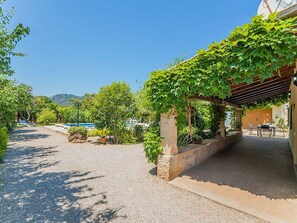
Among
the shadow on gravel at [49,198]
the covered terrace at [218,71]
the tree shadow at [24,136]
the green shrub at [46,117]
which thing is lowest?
the shadow on gravel at [49,198]

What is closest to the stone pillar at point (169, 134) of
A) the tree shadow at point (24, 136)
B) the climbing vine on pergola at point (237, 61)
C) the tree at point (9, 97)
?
the climbing vine on pergola at point (237, 61)

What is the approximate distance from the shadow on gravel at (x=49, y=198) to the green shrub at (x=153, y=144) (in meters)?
2.11

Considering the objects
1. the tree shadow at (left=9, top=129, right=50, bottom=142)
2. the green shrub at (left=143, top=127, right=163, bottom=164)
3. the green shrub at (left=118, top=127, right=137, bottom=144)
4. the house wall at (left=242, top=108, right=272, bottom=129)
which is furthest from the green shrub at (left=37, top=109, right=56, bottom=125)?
the house wall at (left=242, top=108, right=272, bottom=129)

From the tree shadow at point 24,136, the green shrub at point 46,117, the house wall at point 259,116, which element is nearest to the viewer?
the tree shadow at point 24,136

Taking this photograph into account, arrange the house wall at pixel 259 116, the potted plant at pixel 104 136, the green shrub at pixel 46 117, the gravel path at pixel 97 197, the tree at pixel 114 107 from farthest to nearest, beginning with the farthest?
the green shrub at pixel 46 117, the house wall at pixel 259 116, the potted plant at pixel 104 136, the tree at pixel 114 107, the gravel path at pixel 97 197

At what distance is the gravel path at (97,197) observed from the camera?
4.00 meters

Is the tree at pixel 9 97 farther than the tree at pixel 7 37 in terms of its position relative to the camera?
Yes

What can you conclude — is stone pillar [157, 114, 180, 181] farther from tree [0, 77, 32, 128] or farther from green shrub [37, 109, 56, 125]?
green shrub [37, 109, 56, 125]

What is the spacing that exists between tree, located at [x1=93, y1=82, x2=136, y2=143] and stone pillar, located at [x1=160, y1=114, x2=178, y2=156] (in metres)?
7.62

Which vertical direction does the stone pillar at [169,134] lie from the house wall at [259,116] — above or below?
below

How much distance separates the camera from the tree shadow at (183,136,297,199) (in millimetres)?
5243

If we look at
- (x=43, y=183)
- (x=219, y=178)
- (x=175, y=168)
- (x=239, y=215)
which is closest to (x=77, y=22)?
(x=43, y=183)

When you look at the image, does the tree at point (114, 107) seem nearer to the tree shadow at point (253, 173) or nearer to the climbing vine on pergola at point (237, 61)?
the tree shadow at point (253, 173)

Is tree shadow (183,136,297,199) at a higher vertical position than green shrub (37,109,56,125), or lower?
lower
